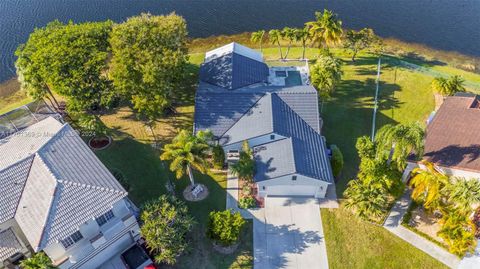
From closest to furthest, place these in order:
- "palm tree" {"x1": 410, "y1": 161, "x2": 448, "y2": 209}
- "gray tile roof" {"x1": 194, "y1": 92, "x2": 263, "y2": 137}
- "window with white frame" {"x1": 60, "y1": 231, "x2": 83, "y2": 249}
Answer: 1. "window with white frame" {"x1": 60, "y1": 231, "x2": 83, "y2": 249}
2. "palm tree" {"x1": 410, "y1": 161, "x2": 448, "y2": 209}
3. "gray tile roof" {"x1": 194, "y1": 92, "x2": 263, "y2": 137}

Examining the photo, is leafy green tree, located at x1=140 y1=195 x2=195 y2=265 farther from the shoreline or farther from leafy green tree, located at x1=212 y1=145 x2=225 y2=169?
the shoreline

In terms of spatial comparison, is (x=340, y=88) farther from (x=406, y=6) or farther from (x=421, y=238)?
(x=406, y=6)

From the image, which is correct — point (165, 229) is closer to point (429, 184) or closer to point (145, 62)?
point (145, 62)

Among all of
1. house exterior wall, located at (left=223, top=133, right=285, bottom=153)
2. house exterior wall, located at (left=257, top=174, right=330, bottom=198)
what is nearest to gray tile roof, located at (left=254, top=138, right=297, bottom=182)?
house exterior wall, located at (left=223, top=133, right=285, bottom=153)

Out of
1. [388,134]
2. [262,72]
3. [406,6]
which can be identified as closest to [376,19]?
[406,6]

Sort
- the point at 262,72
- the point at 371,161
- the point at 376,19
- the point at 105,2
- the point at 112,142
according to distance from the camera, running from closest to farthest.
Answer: the point at 371,161
the point at 112,142
the point at 262,72
the point at 376,19
the point at 105,2

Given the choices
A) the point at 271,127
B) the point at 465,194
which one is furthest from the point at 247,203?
the point at 465,194
